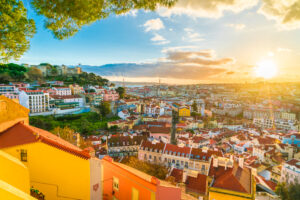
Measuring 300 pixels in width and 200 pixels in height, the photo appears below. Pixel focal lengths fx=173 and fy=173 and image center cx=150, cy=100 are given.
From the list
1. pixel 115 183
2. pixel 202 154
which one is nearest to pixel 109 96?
pixel 202 154

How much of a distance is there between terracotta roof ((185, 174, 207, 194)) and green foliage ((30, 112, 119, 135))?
15.6 metres

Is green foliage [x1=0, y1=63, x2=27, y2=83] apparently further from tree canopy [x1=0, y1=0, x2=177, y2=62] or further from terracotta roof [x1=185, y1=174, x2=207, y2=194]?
tree canopy [x1=0, y1=0, x2=177, y2=62]

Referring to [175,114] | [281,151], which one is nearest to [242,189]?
[281,151]

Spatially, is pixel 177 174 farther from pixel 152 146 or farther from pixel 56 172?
pixel 56 172

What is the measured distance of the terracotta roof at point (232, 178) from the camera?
8.48 m

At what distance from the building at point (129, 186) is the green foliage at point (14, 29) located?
2.91 meters

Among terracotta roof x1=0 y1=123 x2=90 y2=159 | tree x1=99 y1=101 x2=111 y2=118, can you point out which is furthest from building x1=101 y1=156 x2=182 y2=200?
tree x1=99 y1=101 x2=111 y2=118

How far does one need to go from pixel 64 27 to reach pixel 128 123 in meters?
26.7

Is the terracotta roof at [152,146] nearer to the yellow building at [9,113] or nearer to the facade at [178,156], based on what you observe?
the facade at [178,156]

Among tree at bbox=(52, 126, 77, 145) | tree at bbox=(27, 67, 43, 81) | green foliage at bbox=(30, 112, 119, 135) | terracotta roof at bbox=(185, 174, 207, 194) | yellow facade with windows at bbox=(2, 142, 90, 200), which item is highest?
tree at bbox=(27, 67, 43, 81)

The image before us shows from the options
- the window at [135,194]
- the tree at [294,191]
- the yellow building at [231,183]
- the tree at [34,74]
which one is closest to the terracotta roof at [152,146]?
the yellow building at [231,183]

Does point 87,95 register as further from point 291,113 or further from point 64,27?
point 291,113

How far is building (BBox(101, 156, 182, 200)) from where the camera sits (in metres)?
3.26

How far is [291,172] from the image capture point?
53.7ft
